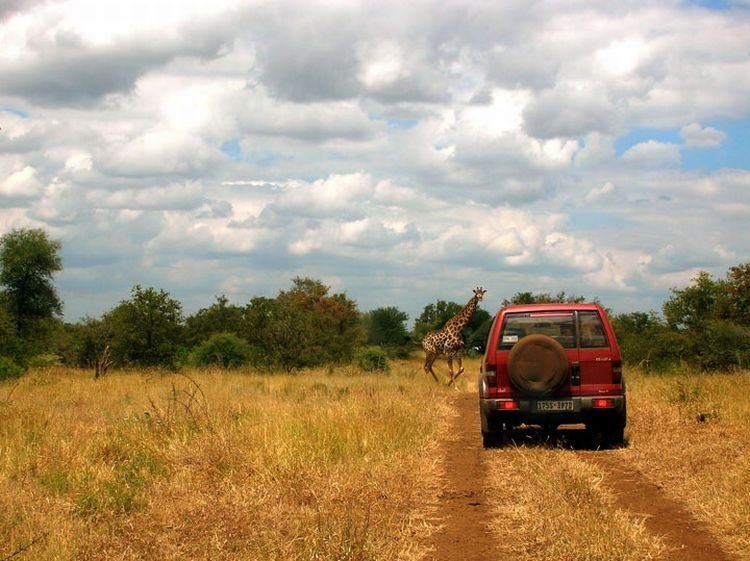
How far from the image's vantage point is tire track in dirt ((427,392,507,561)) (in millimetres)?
6789

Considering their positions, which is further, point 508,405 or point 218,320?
point 218,320

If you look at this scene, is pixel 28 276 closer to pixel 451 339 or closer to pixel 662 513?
pixel 451 339

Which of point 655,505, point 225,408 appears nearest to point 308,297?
point 225,408

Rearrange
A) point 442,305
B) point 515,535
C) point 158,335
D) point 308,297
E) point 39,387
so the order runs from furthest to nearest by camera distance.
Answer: point 308,297 < point 442,305 < point 158,335 < point 39,387 < point 515,535

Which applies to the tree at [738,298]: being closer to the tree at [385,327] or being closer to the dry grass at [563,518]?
the dry grass at [563,518]

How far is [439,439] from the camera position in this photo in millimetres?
13047

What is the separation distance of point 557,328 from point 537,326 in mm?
273

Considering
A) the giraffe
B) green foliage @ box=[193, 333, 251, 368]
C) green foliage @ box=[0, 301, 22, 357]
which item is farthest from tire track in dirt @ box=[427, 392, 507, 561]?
green foliage @ box=[0, 301, 22, 357]

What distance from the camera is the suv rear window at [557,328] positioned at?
39.9 feet

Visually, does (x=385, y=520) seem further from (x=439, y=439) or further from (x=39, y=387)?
(x=39, y=387)

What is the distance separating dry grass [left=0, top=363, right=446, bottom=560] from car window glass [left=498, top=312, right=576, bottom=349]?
5.91ft

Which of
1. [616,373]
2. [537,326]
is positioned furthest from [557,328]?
[616,373]

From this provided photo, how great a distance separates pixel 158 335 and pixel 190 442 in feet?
66.2

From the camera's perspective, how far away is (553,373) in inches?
461
